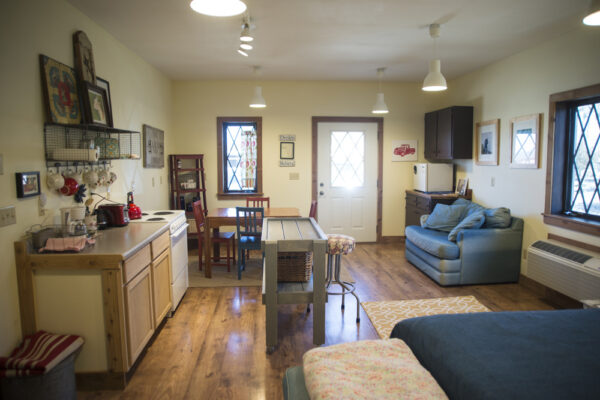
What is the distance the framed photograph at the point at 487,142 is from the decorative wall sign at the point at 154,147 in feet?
14.2

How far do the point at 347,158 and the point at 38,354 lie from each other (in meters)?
4.77

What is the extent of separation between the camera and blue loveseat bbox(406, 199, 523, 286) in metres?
3.99

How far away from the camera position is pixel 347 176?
5934 millimetres

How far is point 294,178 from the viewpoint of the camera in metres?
5.84

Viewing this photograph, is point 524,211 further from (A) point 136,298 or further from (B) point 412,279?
(A) point 136,298

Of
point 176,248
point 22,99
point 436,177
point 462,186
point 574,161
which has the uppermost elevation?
point 22,99

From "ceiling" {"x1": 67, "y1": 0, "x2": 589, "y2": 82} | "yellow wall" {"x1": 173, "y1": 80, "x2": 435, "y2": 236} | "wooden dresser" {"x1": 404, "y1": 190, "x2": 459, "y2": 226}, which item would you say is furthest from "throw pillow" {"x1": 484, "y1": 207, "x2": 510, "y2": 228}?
"yellow wall" {"x1": 173, "y1": 80, "x2": 435, "y2": 236}

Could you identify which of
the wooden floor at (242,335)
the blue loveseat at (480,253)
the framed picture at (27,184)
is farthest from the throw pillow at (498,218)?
the framed picture at (27,184)

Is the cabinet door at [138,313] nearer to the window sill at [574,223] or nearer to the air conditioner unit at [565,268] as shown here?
the air conditioner unit at [565,268]

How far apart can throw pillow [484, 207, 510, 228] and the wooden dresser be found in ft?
A: 3.08

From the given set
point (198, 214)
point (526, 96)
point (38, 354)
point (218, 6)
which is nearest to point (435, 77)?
point (526, 96)

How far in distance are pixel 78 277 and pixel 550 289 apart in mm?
4092

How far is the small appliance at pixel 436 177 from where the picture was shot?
5445mm

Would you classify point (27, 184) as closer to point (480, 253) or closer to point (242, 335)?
point (242, 335)
